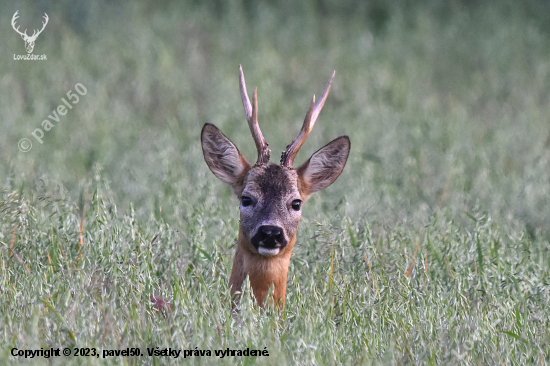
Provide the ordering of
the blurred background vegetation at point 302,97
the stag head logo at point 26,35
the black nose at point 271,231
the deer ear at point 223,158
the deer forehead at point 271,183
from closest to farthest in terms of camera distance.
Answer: the black nose at point 271,231, the deer forehead at point 271,183, the deer ear at point 223,158, the blurred background vegetation at point 302,97, the stag head logo at point 26,35

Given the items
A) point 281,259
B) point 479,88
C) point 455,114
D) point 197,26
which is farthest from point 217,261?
point 197,26

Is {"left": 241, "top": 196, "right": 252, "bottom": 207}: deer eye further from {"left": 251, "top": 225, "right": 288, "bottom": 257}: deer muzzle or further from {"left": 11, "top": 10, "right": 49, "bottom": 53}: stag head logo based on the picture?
{"left": 11, "top": 10, "right": 49, "bottom": 53}: stag head logo

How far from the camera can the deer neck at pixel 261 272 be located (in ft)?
14.0

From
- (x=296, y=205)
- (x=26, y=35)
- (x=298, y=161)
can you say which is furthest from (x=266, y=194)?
(x=26, y=35)

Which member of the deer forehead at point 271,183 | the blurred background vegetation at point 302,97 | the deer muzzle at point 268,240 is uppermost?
the blurred background vegetation at point 302,97

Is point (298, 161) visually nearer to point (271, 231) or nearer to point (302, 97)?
point (302, 97)

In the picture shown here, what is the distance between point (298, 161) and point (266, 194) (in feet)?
11.7

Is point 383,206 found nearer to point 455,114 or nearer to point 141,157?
point 141,157

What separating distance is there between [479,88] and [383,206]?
16.1ft

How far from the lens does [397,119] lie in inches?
370

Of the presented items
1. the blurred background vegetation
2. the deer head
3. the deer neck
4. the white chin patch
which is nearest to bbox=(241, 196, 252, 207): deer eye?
the deer head

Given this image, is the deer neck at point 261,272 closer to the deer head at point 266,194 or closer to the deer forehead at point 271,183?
the deer head at point 266,194

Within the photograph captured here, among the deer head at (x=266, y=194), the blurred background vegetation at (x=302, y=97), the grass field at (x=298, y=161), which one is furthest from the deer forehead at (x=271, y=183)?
the blurred background vegetation at (x=302, y=97)

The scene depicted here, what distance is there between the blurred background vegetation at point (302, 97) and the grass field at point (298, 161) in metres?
0.03
